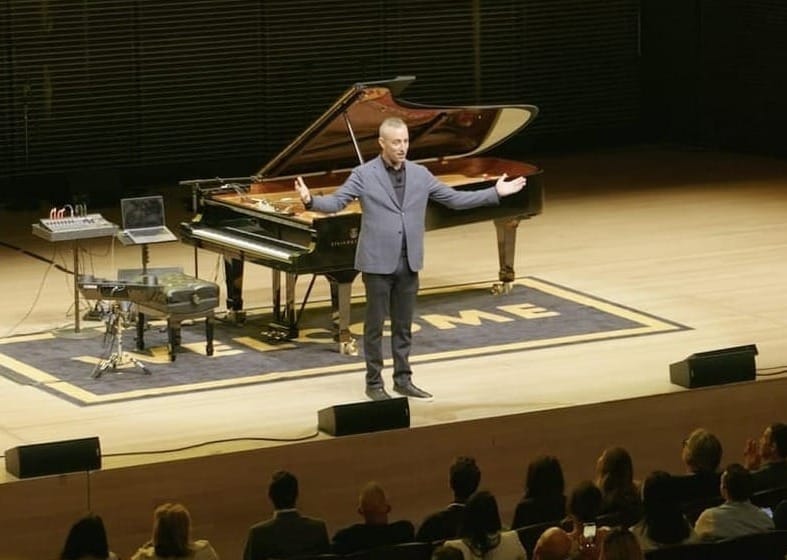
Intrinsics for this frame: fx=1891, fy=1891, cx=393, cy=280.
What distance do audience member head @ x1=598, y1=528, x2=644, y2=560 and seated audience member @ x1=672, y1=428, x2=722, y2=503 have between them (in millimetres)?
1371

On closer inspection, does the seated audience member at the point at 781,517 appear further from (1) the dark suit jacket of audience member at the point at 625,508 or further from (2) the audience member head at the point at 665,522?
(1) the dark suit jacket of audience member at the point at 625,508

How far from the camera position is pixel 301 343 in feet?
32.7

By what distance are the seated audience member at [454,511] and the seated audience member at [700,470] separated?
2.66 feet

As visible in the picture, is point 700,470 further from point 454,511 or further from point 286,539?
point 286,539

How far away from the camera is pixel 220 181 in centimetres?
1047

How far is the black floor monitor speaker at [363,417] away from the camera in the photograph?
8.12 m

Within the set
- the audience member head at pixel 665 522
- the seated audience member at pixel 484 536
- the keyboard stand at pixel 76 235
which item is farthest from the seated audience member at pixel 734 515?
the keyboard stand at pixel 76 235

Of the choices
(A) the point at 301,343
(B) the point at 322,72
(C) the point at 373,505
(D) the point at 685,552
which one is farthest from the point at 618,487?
(B) the point at 322,72

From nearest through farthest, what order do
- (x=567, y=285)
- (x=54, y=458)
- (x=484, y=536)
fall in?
1. (x=484, y=536)
2. (x=54, y=458)
3. (x=567, y=285)

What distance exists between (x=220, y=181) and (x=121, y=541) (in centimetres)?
313

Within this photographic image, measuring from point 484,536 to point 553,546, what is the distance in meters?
0.50

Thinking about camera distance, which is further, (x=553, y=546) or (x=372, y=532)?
(x=372, y=532)

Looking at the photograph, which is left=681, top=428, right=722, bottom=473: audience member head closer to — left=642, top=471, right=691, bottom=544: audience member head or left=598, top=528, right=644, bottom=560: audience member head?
left=642, top=471, right=691, bottom=544: audience member head

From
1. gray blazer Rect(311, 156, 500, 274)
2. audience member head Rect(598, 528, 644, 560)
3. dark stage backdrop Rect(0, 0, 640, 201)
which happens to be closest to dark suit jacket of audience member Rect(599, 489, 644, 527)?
audience member head Rect(598, 528, 644, 560)
